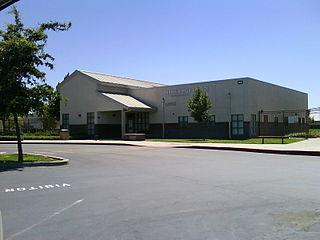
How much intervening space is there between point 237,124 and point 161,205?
29811 millimetres

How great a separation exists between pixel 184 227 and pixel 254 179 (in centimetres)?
539

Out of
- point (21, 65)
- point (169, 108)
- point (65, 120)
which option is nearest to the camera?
point (21, 65)

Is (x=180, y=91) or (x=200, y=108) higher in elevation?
(x=180, y=91)

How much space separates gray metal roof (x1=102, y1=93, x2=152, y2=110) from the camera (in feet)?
124

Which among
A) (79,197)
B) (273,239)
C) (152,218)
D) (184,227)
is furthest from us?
(79,197)

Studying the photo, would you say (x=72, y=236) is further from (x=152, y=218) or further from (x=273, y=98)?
(x=273, y=98)

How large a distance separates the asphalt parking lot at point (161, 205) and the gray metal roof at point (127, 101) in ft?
84.9

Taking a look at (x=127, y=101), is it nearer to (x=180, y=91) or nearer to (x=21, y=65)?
(x=180, y=91)

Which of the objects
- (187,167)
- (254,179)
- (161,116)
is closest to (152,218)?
(254,179)

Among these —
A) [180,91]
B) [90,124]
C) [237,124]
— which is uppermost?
[180,91]

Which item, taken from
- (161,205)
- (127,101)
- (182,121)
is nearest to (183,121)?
(182,121)

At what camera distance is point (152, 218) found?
6.09 m

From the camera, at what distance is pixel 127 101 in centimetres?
3969

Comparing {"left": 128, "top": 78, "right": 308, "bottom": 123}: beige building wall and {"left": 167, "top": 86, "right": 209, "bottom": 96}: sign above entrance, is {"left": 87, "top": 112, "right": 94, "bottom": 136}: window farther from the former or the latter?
{"left": 167, "top": 86, "right": 209, "bottom": 96}: sign above entrance
